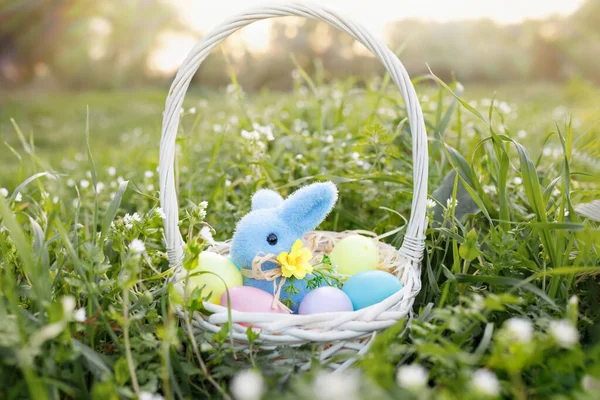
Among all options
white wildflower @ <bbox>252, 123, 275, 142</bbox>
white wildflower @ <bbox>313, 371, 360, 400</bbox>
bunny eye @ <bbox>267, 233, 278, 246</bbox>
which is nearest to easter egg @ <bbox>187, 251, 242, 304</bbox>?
bunny eye @ <bbox>267, 233, 278, 246</bbox>

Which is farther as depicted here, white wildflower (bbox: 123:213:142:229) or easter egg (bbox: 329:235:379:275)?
easter egg (bbox: 329:235:379:275)

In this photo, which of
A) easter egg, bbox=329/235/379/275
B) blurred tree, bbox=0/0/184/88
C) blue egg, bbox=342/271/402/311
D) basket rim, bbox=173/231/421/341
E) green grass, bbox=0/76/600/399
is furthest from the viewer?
blurred tree, bbox=0/0/184/88

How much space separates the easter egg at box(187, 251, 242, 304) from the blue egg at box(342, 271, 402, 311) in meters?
0.34

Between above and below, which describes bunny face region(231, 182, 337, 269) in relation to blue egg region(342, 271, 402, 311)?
above

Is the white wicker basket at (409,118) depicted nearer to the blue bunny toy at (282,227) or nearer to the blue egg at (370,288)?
the blue egg at (370,288)

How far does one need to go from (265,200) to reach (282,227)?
6.4 inches

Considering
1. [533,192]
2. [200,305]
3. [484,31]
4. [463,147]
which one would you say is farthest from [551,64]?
[200,305]

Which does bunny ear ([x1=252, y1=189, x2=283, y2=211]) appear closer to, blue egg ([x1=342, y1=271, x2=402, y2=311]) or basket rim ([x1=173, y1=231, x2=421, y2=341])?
blue egg ([x1=342, y1=271, x2=402, y2=311])

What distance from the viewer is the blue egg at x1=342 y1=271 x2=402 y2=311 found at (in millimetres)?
1396

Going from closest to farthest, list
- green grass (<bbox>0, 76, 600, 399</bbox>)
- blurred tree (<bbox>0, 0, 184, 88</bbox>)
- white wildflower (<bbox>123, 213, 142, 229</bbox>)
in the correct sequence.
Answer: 1. green grass (<bbox>0, 76, 600, 399</bbox>)
2. white wildflower (<bbox>123, 213, 142, 229</bbox>)
3. blurred tree (<bbox>0, 0, 184, 88</bbox>)

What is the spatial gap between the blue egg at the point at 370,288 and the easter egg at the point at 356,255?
0.11 metres

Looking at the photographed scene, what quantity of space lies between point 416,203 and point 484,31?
30.8 ft

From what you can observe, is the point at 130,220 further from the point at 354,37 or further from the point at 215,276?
the point at 354,37

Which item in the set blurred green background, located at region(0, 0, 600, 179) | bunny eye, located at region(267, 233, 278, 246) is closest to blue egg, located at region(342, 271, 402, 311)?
bunny eye, located at region(267, 233, 278, 246)
